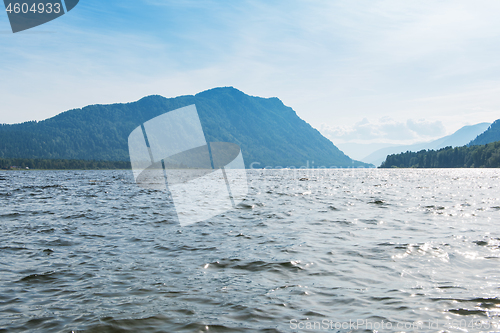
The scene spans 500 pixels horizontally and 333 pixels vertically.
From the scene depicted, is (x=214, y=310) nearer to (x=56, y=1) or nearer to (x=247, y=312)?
(x=247, y=312)

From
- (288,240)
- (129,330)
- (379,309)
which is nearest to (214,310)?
(129,330)

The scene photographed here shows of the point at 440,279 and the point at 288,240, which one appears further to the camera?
the point at 288,240

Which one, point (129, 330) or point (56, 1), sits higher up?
point (56, 1)

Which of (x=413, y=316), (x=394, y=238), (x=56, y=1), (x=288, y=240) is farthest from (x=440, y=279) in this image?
(x=56, y=1)

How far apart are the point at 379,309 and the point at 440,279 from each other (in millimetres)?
3901

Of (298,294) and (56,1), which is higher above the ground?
(56,1)

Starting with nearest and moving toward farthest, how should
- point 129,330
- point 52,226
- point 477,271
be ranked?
point 129,330 → point 477,271 → point 52,226

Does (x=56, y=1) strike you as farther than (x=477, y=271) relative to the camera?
Yes

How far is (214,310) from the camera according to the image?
852cm

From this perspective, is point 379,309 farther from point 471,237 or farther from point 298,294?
point 471,237

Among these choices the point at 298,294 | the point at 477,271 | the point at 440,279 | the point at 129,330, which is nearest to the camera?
the point at 129,330

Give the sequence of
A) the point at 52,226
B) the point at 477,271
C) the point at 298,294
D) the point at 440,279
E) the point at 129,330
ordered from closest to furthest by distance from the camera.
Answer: the point at 129,330 < the point at 298,294 < the point at 440,279 < the point at 477,271 < the point at 52,226

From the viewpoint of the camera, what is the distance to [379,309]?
844cm

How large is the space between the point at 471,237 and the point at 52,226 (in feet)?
81.6
